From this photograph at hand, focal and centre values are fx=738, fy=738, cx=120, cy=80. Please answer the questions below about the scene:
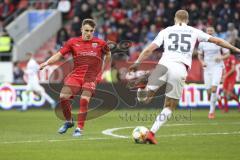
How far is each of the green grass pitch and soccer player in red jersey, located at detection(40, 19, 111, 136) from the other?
26.1 inches

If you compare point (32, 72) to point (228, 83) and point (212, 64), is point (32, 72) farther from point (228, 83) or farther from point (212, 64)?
point (212, 64)

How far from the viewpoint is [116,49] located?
100 ft

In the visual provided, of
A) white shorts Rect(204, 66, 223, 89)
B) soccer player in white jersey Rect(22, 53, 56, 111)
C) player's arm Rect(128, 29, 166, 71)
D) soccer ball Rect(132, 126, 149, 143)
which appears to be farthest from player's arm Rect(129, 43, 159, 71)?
soccer player in white jersey Rect(22, 53, 56, 111)

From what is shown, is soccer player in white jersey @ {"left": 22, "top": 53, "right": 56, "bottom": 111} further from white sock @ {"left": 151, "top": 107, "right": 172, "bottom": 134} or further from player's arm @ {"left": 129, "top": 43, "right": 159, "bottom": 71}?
player's arm @ {"left": 129, "top": 43, "right": 159, "bottom": 71}

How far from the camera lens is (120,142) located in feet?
48.3

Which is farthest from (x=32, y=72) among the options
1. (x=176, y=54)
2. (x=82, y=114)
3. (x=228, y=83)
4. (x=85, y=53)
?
(x=176, y=54)

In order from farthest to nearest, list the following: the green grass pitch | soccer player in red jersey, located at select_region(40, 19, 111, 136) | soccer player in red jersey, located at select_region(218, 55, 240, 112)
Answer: soccer player in red jersey, located at select_region(218, 55, 240, 112), soccer player in red jersey, located at select_region(40, 19, 111, 136), the green grass pitch

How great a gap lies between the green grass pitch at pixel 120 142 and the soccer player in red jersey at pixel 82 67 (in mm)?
663

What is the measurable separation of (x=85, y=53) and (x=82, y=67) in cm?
34

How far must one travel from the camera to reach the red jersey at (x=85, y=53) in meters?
16.5

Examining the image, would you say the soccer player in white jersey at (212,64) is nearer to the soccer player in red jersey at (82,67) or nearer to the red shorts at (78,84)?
the soccer player in red jersey at (82,67)

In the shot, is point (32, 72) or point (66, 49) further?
point (32, 72)

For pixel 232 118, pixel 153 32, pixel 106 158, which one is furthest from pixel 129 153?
pixel 153 32

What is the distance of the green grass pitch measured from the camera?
12477mm
